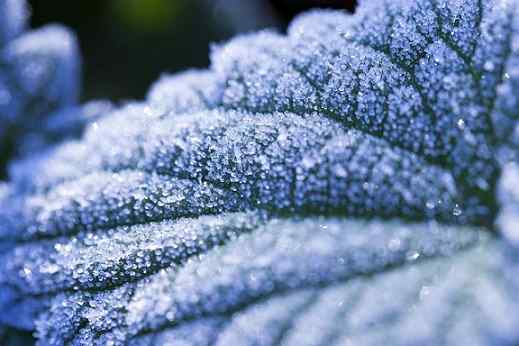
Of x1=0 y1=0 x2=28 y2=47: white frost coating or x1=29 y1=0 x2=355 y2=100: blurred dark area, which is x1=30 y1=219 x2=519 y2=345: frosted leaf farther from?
x1=29 y1=0 x2=355 y2=100: blurred dark area

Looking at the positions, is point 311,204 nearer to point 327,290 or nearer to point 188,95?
point 327,290

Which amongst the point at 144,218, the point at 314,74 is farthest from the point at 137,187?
the point at 314,74

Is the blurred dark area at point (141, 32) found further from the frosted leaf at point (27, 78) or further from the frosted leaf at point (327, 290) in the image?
the frosted leaf at point (327, 290)

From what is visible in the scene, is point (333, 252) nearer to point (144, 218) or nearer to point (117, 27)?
point (144, 218)

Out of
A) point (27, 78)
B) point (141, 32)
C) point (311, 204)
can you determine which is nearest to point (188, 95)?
point (311, 204)

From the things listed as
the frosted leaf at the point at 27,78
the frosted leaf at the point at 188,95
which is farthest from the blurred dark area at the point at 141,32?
the frosted leaf at the point at 188,95
